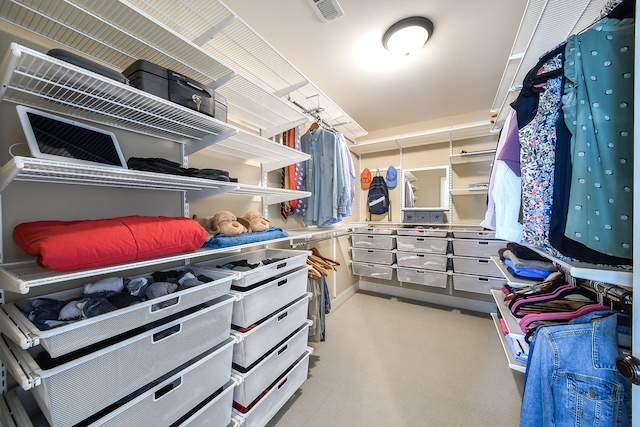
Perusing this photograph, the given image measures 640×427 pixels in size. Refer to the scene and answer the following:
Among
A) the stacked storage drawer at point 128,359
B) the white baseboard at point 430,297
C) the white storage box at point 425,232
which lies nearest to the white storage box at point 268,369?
the stacked storage drawer at point 128,359

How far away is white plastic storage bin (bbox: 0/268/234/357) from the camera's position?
2.01 ft

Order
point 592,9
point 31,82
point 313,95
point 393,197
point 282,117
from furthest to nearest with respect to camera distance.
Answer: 1. point 393,197
2. point 313,95
3. point 282,117
4. point 592,9
5. point 31,82

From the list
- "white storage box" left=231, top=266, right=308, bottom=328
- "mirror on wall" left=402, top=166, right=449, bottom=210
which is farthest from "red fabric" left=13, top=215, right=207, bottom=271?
"mirror on wall" left=402, top=166, right=449, bottom=210

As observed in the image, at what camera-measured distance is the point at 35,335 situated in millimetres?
604

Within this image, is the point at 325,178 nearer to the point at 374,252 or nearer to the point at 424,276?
the point at 374,252

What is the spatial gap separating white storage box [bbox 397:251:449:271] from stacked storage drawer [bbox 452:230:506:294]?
0.13 metres

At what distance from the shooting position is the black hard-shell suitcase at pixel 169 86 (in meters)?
0.89

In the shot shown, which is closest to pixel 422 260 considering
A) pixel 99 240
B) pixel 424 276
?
pixel 424 276

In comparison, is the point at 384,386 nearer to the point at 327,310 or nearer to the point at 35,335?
the point at 327,310

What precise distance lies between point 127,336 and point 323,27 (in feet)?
6.51

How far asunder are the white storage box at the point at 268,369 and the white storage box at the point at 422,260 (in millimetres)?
1782

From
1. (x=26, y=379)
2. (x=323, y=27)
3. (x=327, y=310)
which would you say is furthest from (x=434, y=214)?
(x=26, y=379)

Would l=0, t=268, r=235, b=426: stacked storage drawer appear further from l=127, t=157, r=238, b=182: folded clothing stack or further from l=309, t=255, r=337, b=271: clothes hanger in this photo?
l=309, t=255, r=337, b=271: clothes hanger

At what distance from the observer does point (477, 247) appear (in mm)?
2557
